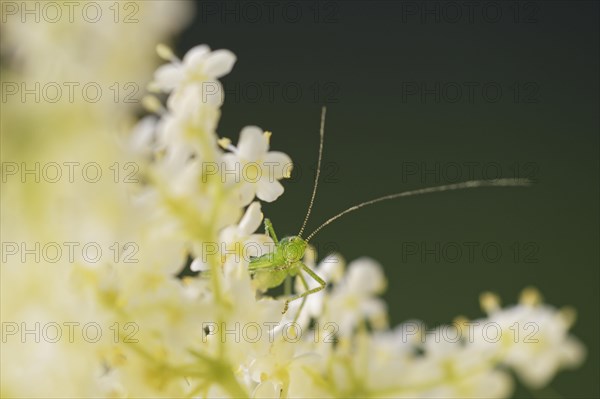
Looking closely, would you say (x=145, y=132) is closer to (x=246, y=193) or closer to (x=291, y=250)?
(x=246, y=193)

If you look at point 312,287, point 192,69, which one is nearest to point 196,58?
point 192,69

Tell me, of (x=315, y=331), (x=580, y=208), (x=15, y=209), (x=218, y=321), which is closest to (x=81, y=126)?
(x=15, y=209)

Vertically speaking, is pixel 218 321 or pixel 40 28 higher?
pixel 40 28

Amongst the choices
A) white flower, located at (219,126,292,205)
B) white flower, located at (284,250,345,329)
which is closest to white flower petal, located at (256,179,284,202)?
white flower, located at (219,126,292,205)

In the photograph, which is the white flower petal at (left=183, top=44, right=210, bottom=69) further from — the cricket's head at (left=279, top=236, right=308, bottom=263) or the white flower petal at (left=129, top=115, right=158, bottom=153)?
the cricket's head at (left=279, top=236, right=308, bottom=263)

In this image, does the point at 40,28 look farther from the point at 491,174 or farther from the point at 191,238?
the point at 491,174

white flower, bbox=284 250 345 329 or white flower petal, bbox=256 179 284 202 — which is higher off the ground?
white flower petal, bbox=256 179 284 202

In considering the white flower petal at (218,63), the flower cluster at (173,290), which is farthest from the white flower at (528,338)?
the white flower petal at (218,63)

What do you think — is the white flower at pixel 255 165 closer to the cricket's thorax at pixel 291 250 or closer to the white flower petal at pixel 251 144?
the white flower petal at pixel 251 144
